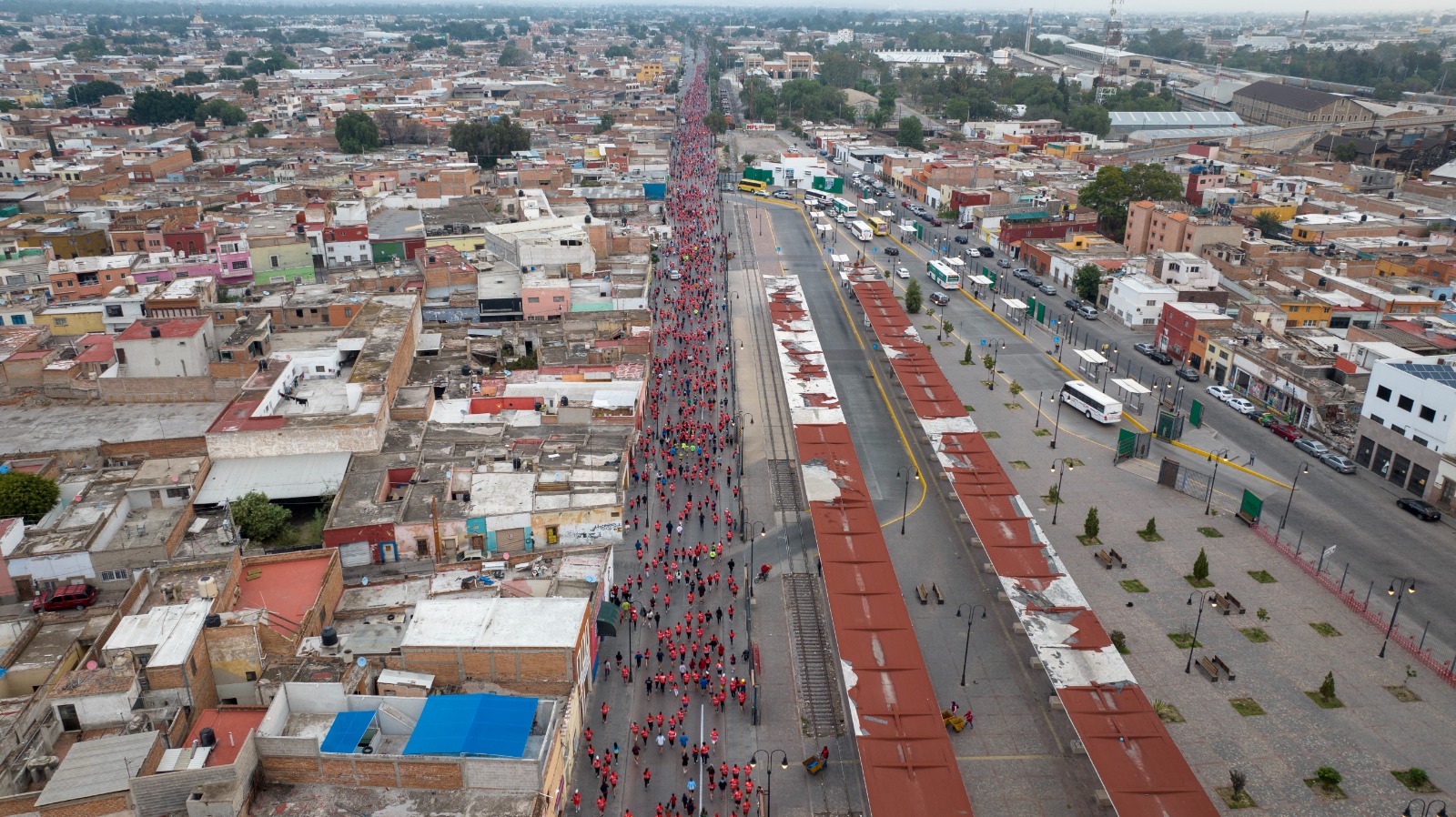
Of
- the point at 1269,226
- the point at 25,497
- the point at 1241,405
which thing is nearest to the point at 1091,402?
the point at 1241,405

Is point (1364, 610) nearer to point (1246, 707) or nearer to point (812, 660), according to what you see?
point (1246, 707)

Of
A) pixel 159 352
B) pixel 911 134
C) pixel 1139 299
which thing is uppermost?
pixel 911 134

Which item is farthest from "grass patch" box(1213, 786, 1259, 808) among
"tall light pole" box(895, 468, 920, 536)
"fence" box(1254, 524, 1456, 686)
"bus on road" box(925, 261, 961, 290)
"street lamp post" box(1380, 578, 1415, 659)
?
"bus on road" box(925, 261, 961, 290)

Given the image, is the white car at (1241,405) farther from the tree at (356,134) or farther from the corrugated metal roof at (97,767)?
the tree at (356,134)

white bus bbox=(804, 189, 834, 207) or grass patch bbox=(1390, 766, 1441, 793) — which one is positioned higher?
white bus bbox=(804, 189, 834, 207)

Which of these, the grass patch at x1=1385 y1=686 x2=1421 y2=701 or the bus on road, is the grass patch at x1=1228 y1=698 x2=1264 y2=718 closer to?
the grass patch at x1=1385 y1=686 x2=1421 y2=701
